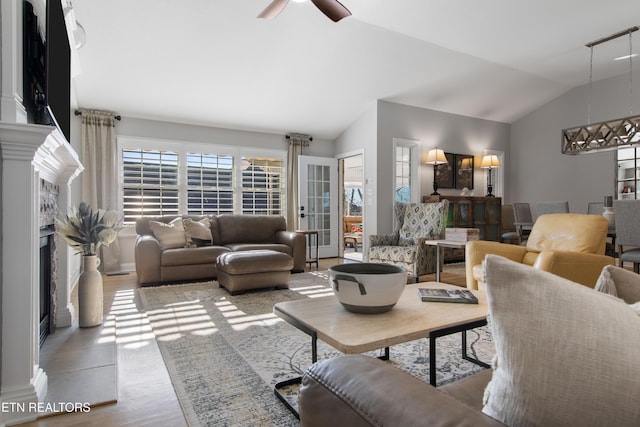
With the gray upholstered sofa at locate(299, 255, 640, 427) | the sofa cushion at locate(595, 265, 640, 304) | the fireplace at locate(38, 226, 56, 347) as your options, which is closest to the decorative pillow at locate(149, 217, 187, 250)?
the fireplace at locate(38, 226, 56, 347)

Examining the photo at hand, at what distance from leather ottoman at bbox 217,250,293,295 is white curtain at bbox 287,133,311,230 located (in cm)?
233

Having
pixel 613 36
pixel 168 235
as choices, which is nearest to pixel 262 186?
pixel 168 235

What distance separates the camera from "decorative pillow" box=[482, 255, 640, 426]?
41 centimetres

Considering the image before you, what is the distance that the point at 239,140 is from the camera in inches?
238

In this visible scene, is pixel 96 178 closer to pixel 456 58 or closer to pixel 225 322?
pixel 225 322

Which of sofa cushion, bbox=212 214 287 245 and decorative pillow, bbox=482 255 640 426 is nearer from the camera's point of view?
decorative pillow, bbox=482 255 640 426

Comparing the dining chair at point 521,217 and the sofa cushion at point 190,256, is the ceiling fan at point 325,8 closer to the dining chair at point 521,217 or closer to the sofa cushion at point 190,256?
the sofa cushion at point 190,256

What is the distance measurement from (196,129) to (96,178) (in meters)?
1.61

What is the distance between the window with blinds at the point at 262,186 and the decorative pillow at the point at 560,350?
5833 millimetres

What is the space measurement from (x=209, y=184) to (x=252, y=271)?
2.60 meters

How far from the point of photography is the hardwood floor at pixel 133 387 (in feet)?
5.01

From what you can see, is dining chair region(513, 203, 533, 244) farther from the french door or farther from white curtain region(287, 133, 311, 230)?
white curtain region(287, 133, 311, 230)

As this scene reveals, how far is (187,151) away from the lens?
5648mm

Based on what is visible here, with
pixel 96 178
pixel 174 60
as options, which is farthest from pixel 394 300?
pixel 96 178
